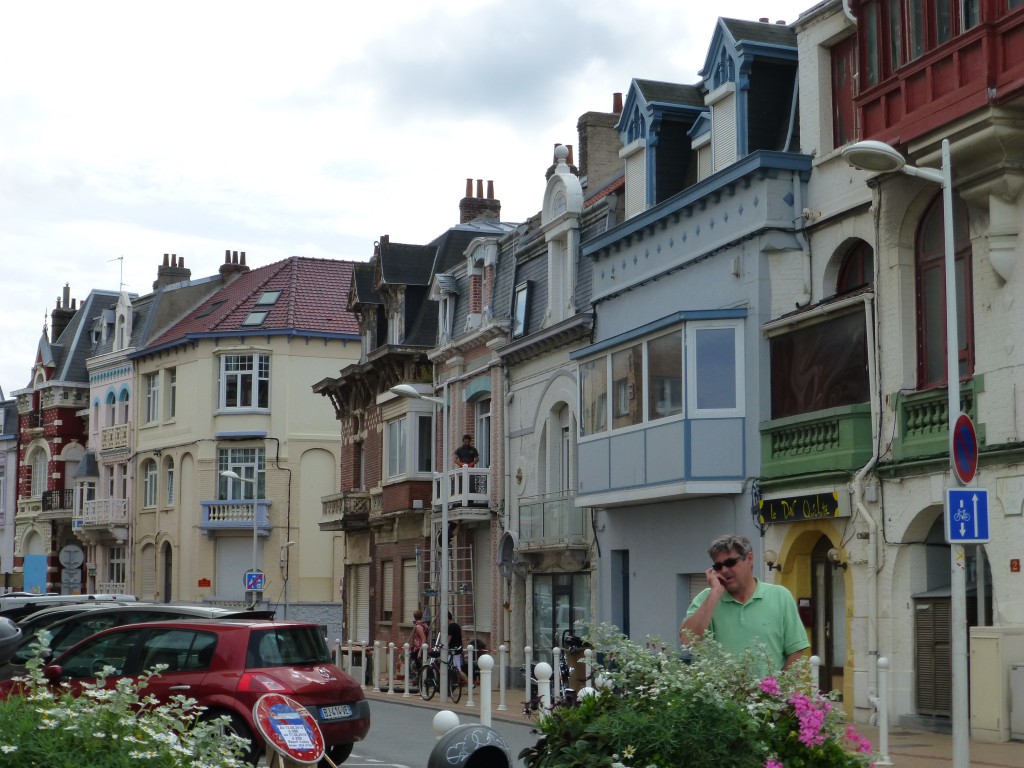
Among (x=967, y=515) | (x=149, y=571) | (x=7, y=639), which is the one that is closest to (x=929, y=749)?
(x=967, y=515)

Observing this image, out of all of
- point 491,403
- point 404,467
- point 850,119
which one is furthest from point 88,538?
point 850,119

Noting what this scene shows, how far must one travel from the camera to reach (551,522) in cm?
3147

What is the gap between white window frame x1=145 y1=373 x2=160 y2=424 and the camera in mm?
59000

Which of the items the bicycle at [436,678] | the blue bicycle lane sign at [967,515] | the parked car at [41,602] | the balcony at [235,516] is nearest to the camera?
the blue bicycle lane sign at [967,515]

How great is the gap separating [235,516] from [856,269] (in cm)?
3520

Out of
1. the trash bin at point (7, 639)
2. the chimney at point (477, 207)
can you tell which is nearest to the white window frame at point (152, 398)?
the chimney at point (477, 207)

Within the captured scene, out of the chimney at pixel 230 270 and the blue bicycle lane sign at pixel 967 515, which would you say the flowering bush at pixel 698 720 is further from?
the chimney at pixel 230 270

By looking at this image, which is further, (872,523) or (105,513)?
(105,513)

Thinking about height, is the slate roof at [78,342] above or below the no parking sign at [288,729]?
above

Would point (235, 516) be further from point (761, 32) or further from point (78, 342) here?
point (761, 32)

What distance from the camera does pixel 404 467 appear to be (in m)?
39.9

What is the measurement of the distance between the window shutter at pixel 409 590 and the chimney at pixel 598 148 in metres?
11.0

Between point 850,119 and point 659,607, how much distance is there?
9039mm

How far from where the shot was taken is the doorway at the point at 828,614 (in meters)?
22.3
